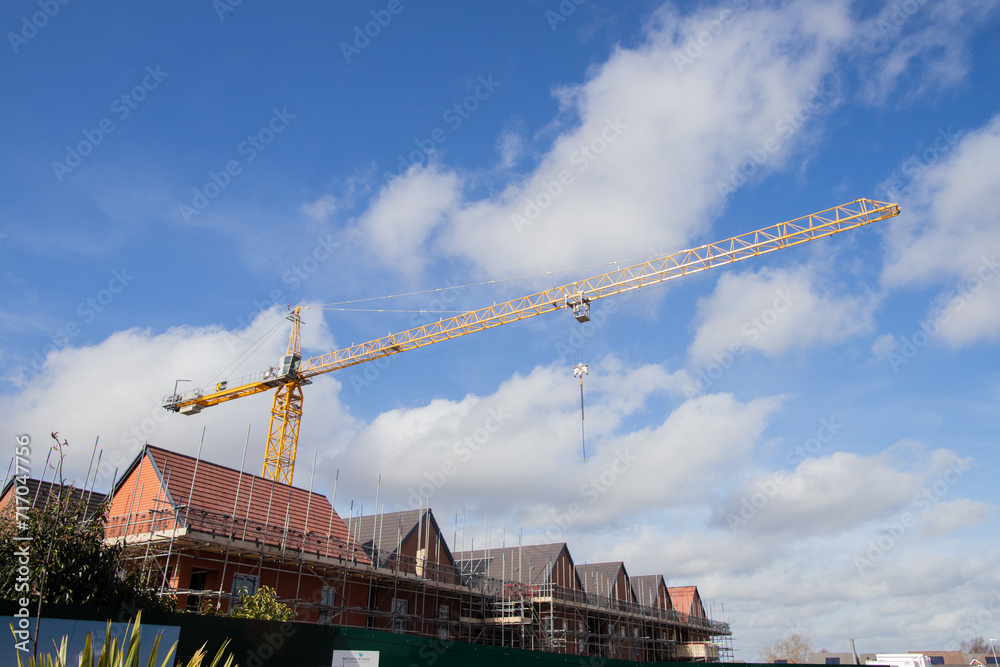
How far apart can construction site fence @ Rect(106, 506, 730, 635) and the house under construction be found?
0.06 m

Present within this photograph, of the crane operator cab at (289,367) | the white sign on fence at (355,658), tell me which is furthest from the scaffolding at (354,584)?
the crane operator cab at (289,367)

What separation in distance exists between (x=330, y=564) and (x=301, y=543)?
1501 millimetres

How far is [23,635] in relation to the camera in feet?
34.3

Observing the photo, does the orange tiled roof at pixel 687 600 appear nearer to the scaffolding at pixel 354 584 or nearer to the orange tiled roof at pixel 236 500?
the scaffolding at pixel 354 584

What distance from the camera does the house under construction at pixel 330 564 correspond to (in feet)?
71.4

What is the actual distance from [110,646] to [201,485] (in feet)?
57.7

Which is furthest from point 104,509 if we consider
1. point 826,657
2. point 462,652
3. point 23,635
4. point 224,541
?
point 826,657

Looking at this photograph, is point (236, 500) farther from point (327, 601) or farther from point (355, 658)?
point (355, 658)

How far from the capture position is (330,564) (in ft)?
79.1

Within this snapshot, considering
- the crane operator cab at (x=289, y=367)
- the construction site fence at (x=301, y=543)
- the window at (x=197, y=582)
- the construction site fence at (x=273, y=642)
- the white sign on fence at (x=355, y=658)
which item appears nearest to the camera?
the construction site fence at (x=273, y=642)

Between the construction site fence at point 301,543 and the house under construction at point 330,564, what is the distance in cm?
6

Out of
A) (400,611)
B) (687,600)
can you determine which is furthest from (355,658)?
(687,600)

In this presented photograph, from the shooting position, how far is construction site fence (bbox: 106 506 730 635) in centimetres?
2109

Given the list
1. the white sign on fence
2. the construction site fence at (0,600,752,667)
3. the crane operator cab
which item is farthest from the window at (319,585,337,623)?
the crane operator cab
